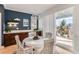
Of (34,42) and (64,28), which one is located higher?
(64,28)

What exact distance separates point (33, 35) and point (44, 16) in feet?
1.79

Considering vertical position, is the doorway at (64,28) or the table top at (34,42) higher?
the doorway at (64,28)

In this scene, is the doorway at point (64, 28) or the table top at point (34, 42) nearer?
the doorway at point (64, 28)

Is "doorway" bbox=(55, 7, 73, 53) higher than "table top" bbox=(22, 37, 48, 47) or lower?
higher

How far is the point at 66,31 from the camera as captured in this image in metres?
2.43

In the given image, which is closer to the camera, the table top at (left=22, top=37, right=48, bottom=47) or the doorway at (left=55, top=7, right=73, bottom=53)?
the doorway at (left=55, top=7, right=73, bottom=53)

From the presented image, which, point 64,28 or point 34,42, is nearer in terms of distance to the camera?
point 64,28
